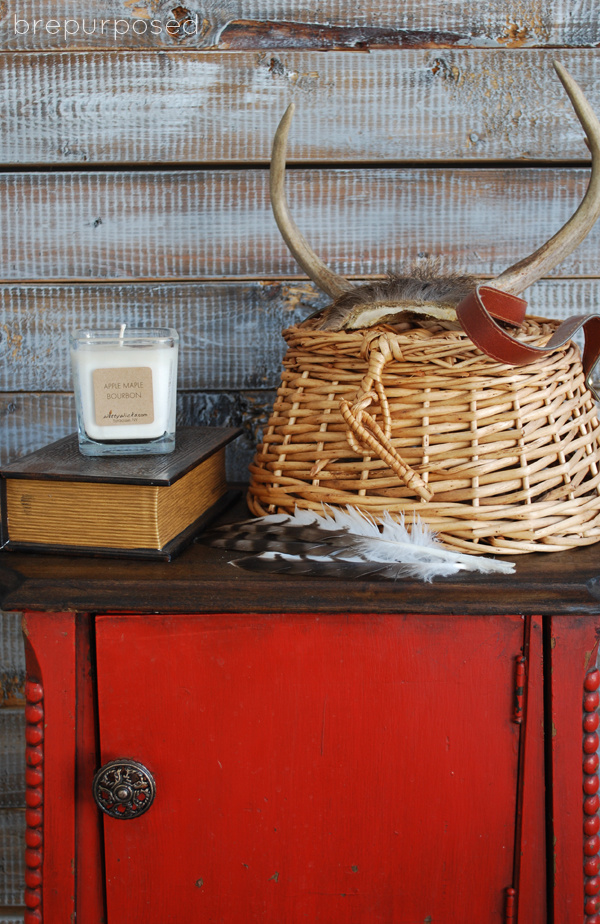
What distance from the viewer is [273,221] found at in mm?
1121

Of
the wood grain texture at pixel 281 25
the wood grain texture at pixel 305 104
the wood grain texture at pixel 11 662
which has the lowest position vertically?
the wood grain texture at pixel 11 662

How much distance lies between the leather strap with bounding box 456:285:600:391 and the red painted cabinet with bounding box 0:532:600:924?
0.22 m

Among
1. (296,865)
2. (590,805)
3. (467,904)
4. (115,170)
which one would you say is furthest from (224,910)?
(115,170)

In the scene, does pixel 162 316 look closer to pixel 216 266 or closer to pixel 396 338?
pixel 216 266

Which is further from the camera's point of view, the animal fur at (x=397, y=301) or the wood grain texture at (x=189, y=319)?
the wood grain texture at (x=189, y=319)

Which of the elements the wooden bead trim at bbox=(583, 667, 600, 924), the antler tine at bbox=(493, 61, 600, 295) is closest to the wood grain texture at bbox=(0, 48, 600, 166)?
the antler tine at bbox=(493, 61, 600, 295)

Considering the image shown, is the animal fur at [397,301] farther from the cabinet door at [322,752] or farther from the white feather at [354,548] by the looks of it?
the cabinet door at [322,752]

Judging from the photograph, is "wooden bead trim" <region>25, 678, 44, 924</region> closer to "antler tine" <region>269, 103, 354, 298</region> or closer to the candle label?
the candle label

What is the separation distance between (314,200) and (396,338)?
1.66ft

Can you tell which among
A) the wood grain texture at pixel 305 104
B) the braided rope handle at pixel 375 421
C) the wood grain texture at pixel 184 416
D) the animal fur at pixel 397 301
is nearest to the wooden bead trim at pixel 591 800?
the braided rope handle at pixel 375 421

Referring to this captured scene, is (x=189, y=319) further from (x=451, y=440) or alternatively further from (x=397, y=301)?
(x=451, y=440)

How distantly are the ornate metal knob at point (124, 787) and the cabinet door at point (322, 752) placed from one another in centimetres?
1

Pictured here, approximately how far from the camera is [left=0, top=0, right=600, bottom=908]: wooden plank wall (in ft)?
3.55

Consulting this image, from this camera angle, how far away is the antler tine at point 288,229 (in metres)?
0.85
